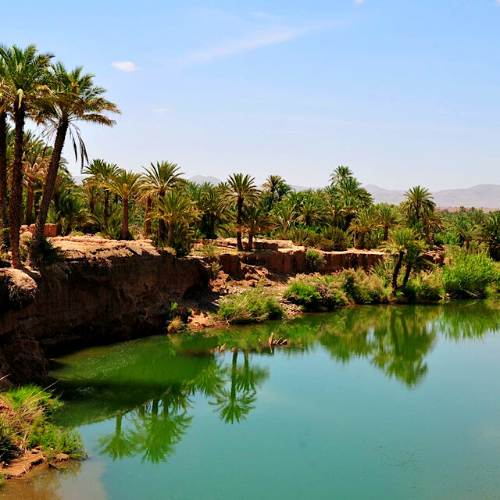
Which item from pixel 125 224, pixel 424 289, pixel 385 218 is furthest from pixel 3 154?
pixel 385 218

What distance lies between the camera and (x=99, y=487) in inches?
559

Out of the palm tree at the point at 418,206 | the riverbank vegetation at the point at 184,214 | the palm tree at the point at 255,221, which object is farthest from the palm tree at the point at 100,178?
the palm tree at the point at 418,206

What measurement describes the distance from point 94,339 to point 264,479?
48.2 ft

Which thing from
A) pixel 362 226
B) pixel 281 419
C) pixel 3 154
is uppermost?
pixel 3 154

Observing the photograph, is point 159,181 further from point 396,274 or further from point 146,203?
point 396,274

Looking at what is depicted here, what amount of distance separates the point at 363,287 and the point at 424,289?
4.98 m

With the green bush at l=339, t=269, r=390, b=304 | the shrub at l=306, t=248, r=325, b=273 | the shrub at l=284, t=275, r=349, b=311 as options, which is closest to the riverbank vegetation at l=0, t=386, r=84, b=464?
the shrub at l=284, t=275, r=349, b=311

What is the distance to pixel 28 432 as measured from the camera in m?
15.3

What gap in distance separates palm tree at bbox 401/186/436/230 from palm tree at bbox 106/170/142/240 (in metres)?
30.1

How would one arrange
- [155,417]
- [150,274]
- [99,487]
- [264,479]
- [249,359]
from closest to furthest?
[99,487] < [264,479] < [155,417] < [249,359] < [150,274]

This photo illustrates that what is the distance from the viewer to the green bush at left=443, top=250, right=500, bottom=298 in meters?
46.5

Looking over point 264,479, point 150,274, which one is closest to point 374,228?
point 150,274

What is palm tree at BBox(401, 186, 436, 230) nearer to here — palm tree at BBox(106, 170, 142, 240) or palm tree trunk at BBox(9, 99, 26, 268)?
palm tree at BBox(106, 170, 142, 240)

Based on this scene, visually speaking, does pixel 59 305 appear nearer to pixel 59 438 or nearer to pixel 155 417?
pixel 155 417
